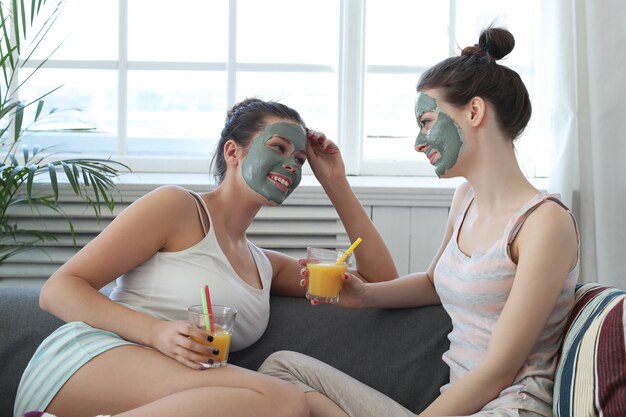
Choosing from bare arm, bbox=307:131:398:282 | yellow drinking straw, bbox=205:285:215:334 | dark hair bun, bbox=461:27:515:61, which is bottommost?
yellow drinking straw, bbox=205:285:215:334

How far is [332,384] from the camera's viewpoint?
2.00 metres

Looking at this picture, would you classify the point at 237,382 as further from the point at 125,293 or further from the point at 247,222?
the point at 247,222

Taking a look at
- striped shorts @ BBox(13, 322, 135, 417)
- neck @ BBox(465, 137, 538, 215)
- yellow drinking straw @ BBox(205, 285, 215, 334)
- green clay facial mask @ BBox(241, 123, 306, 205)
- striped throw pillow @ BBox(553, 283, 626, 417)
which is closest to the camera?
striped throw pillow @ BBox(553, 283, 626, 417)

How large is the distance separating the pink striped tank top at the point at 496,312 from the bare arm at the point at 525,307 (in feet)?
0.13

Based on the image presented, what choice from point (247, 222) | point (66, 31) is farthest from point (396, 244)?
point (66, 31)

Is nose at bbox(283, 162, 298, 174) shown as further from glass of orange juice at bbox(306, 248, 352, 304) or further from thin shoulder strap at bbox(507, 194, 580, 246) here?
thin shoulder strap at bbox(507, 194, 580, 246)

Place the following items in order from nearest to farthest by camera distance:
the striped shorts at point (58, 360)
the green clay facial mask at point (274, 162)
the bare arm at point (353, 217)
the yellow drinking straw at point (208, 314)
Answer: the yellow drinking straw at point (208, 314)
the striped shorts at point (58, 360)
the green clay facial mask at point (274, 162)
the bare arm at point (353, 217)

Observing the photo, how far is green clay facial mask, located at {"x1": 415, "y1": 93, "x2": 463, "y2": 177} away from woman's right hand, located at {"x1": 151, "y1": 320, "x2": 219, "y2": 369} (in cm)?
76

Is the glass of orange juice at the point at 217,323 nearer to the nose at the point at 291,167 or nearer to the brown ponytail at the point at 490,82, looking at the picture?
the nose at the point at 291,167

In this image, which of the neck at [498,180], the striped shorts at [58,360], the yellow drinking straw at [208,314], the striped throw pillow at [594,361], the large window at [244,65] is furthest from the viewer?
the large window at [244,65]

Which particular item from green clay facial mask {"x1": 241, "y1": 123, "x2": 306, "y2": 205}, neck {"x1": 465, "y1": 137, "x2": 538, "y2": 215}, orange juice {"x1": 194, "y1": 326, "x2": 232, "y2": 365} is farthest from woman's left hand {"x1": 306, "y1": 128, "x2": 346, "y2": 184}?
orange juice {"x1": 194, "y1": 326, "x2": 232, "y2": 365}

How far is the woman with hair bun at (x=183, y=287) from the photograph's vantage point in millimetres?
1779

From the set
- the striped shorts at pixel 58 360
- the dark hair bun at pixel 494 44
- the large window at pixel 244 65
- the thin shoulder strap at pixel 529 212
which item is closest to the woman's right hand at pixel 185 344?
the striped shorts at pixel 58 360

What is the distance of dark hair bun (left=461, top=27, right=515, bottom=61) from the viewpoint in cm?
205
